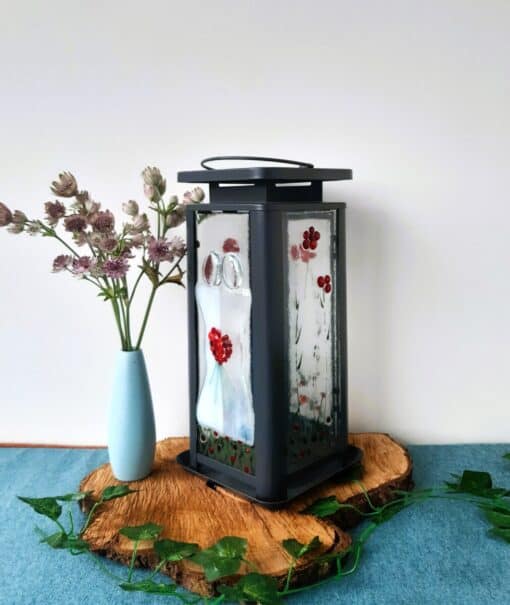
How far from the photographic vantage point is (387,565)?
0.85 metres

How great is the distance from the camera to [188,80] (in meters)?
1.12

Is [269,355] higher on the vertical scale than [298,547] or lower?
higher

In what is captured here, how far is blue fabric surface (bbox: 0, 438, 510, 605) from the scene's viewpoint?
795mm

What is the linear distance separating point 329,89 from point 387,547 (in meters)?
0.73

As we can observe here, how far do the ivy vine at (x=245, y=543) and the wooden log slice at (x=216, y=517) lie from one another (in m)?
0.01

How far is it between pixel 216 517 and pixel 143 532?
0.37 feet

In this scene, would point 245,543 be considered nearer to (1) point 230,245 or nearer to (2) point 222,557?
(2) point 222,557

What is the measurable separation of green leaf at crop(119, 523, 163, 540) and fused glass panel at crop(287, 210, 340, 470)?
8.2 inches

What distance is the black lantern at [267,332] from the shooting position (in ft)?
2.89

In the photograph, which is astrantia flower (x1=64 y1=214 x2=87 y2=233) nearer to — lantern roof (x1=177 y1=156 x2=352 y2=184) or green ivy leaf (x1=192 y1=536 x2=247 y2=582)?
lantern roof (x1=177 y1=156 x2=352 y2=184)

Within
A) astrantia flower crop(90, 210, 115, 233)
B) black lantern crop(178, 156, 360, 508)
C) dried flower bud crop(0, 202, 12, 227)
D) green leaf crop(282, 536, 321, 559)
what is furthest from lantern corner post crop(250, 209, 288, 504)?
dried flower bud crop(0, 202, 12, 227)

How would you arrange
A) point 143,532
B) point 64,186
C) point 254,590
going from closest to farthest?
point 254,590 < point 143,532 < point 64,186

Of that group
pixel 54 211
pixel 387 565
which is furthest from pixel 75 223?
pixel 387 565

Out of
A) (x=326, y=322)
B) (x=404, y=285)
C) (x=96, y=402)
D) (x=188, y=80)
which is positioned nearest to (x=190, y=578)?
(x=326, y=322)
